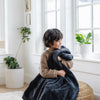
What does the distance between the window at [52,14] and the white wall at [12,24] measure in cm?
65

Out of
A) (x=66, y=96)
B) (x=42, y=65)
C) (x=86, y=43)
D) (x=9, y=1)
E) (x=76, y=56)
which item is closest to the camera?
(x=66, y=96)

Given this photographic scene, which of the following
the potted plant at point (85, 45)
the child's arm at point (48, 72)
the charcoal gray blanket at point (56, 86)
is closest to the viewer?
the charcoal gray blanket at point (56, 86)

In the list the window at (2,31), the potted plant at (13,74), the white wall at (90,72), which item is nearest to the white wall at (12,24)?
the window at (2,31)

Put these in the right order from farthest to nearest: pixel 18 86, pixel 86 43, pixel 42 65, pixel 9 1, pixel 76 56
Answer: pixel 9 1
pixel 18 86
pixel 76 56
pixel 86 43
pixel 42 65

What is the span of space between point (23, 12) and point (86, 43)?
2026mm

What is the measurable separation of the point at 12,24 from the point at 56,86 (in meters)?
2.58

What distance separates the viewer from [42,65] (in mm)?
2516

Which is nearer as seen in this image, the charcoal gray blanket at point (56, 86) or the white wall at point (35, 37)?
the charcoal gray blanket at point (56, 86)

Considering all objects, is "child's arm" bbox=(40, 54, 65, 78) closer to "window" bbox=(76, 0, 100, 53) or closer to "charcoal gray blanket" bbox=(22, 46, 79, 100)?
"charcoal gray blanket" bbox=(22, 46, 79, 100)

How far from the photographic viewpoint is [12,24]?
4590 mm

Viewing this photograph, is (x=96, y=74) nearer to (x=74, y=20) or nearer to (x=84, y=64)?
(x=84, y=64)

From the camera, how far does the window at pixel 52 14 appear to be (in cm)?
402

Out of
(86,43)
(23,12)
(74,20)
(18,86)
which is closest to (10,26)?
(23,12)

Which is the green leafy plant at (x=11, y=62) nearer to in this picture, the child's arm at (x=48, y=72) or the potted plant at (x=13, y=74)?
the potted plant at (x=13, y=74)
